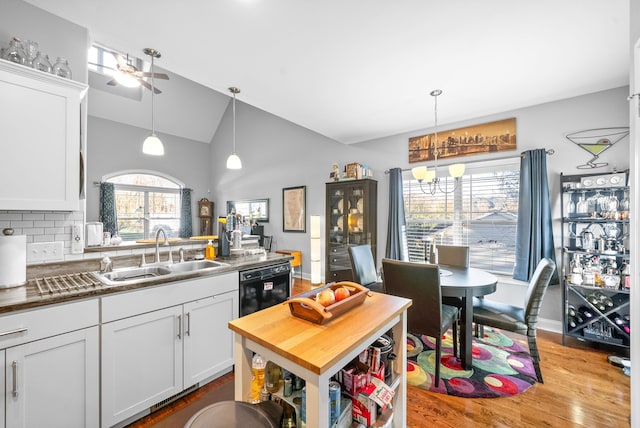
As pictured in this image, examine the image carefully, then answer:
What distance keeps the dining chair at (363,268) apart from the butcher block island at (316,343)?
150 cm

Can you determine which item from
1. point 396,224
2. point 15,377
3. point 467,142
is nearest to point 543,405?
point 396,224

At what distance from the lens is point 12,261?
4.92 feet

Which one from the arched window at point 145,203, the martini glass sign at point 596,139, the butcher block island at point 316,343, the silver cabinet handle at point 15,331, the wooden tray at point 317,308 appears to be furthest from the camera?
the arched window at point 145,203

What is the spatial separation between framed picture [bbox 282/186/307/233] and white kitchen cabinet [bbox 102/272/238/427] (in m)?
3.30

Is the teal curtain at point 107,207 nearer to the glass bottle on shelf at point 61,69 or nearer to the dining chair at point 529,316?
the glass bottle on shelf at point 61,69

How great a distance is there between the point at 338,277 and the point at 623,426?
3.16 m

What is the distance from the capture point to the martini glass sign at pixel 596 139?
104 inches

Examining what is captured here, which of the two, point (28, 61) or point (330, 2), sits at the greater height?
point (330, 2)

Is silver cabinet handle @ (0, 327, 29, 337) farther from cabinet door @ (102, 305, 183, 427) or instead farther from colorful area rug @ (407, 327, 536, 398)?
colorful area rug @ (407, 327, 536, 398)

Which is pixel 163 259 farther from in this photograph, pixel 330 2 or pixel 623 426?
pixel 623 426

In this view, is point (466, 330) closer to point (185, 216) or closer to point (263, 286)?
point (263, 286)

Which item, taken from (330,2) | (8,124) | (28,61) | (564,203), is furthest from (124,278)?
(564,203)

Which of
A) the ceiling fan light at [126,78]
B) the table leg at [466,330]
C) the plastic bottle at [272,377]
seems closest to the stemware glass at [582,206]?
the table leg at [466,330]

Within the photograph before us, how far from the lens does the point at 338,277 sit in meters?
4.35
